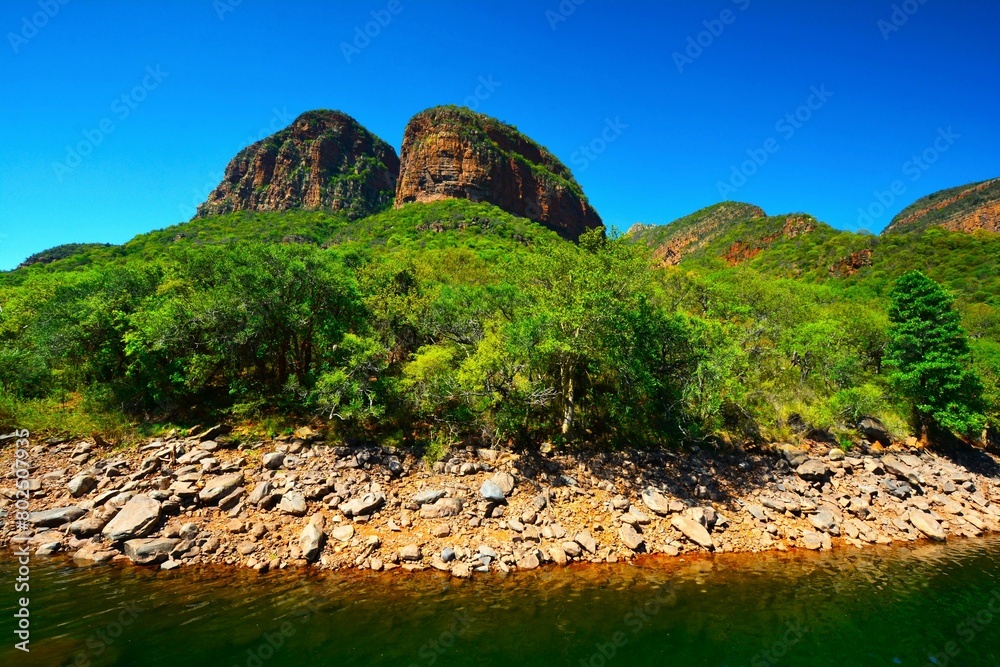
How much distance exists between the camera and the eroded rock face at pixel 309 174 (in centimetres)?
11138

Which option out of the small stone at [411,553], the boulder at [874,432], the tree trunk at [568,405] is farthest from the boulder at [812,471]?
the small stone at [411,553]

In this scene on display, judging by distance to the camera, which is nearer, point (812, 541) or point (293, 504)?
point (293, 504)

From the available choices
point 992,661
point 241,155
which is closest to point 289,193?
point 241,155

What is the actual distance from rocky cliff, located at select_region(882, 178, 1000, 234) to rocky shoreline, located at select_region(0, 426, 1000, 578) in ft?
409

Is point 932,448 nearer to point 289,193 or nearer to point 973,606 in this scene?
point 973,606

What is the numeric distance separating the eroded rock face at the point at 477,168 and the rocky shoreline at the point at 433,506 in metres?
78.5

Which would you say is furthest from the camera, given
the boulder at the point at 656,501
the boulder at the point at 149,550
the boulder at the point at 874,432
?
the boulder at the point at 874,432

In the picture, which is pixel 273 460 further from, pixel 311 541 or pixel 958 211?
pixel 958 211

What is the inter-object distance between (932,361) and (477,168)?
9192cm

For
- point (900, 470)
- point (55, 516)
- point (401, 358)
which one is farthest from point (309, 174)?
point (900, 470)

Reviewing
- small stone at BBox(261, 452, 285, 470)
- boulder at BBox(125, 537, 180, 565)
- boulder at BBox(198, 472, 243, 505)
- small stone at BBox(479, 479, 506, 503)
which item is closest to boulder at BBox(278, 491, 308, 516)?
small stone at BBox(261, 452, 285, 470)

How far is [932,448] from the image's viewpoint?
25.8m

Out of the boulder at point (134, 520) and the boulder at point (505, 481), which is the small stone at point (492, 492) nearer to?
the boulder at point (505, 481)

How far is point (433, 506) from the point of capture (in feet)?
50.2
